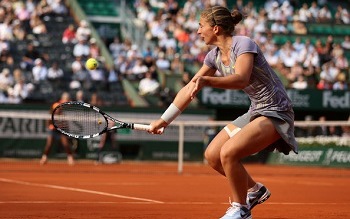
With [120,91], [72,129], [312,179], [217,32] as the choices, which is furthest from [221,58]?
[120,91]

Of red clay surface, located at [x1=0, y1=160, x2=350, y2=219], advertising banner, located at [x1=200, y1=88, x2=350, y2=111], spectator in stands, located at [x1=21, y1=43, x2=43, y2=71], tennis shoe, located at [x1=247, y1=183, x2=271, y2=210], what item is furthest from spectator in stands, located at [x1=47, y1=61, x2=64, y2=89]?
tennis shoe, located at [x1=247, y1=183, x2=271, y2=210]

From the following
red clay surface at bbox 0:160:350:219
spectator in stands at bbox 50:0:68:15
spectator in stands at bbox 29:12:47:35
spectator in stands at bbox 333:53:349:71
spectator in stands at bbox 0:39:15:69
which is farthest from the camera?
spectator in stands at bbox 50:0:68:15

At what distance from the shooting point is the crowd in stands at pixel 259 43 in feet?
99.9

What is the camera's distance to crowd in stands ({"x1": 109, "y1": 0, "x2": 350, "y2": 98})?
30.4 meters

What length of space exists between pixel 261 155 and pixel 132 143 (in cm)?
417

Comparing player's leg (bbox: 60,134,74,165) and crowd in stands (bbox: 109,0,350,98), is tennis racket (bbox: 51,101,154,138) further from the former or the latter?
crowd in stands (bbox: 109,0,350,98)

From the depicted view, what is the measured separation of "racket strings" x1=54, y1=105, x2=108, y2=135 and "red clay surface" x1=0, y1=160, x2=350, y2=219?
47.5 inches

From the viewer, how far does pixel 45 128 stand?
26.5 meters

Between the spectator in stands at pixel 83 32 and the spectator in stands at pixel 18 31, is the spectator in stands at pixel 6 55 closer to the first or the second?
the spectator in stands at pixel 18 31

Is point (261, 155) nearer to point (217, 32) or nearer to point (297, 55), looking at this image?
point (297, 55)

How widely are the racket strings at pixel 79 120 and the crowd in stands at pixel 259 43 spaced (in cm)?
1972

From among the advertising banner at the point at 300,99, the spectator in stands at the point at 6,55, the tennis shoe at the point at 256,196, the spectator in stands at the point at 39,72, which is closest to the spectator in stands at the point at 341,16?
the advertising banner at the point at 300,99

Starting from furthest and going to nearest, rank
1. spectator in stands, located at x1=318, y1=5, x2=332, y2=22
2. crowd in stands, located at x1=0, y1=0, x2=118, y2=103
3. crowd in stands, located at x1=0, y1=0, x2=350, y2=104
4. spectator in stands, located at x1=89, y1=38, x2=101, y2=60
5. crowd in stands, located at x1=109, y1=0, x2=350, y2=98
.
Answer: spectator in stands, located at x1=318, y1=5, x2=332, y2=22
crowd in stands, located at x1=109, y1=0, x2=350, y2=98
spectator in stands, located at x1=89, y1=38, x2=101, y2=60
crowd in stands, located at x1=0, y1=0, x2=350, y2=104
crowd in stands, located at x1=0, y1=0, x2=118, y2=103

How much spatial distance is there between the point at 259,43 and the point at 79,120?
22.6 metres
